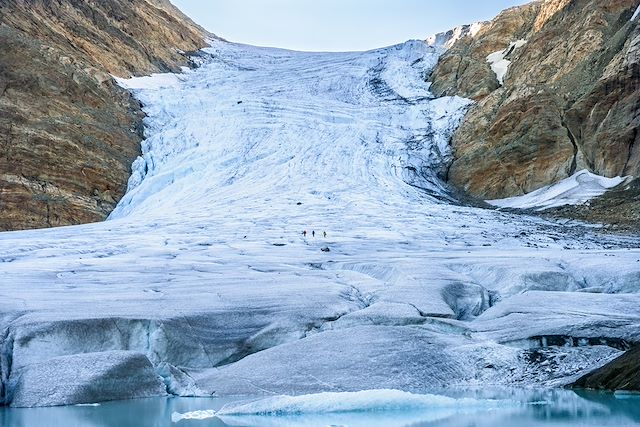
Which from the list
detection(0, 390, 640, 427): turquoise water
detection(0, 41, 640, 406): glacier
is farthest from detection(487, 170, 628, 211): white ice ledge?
detection(0, 390, 640, 427): turquoise water

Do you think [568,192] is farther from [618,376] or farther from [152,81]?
[152,81]

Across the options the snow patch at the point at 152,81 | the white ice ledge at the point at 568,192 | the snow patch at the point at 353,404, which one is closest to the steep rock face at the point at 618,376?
the snow patch at the point at 353,404

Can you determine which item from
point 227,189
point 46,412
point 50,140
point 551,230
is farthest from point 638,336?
point 50,140

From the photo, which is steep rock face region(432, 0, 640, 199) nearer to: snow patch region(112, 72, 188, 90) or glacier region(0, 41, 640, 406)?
glacier region(0, 41, 640, 406)

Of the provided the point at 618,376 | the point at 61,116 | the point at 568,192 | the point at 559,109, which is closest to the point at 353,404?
the point at 618,376

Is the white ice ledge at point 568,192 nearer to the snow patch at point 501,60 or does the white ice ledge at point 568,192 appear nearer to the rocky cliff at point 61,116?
the snow patch at point 501,60

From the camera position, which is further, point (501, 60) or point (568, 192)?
point (501, 60)
